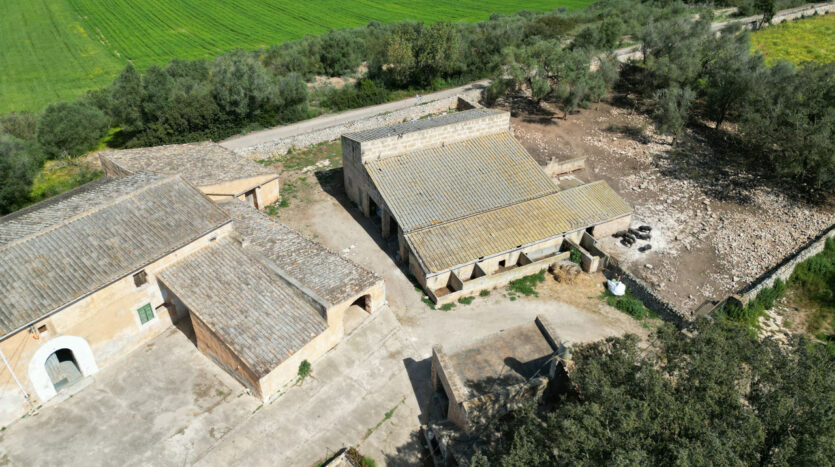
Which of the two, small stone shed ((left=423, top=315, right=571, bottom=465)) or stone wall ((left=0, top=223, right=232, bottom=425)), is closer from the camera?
small stone shed ((left=423, top=315, right=571, bottom=465))

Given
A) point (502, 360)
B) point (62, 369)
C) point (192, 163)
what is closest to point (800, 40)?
point (502, 360)

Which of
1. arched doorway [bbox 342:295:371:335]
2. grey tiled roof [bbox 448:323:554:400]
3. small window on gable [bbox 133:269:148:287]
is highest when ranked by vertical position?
small window on gable [bbox 133:269:148:287]

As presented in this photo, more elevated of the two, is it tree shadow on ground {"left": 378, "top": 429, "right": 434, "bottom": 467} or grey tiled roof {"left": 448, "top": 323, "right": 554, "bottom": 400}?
grey tiled roof {"left": 448, "top": 323, "right": 554, "bottom": 400}

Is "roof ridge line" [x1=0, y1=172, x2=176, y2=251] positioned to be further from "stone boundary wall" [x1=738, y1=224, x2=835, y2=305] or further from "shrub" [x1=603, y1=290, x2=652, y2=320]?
"stone boundary wall" [x1=738, y1=224, x2=835, y2=305]

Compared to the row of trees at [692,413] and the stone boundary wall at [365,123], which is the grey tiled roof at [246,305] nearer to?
the row of trees at [692,413]

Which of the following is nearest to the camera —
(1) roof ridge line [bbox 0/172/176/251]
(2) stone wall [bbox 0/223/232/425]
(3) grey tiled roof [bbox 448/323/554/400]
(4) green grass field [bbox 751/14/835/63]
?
(2) stone wall [bbox 0/223/232/425]

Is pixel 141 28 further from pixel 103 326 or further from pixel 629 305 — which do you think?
pixel 629 305

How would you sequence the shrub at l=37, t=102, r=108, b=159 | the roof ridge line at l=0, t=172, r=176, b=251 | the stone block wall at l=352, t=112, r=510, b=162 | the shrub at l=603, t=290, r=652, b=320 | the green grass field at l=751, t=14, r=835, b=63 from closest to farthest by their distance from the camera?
the roof ridge line at l=0, t=172, r=176, b=251
the shrub at l=603, t=290, r=652, b=320
the stone block wall at l=352, t=112, r=510, b=162
the shrub at l=37, t=102, r=108, b=159
the green grass field at l=751, t=14, r=835, b=63

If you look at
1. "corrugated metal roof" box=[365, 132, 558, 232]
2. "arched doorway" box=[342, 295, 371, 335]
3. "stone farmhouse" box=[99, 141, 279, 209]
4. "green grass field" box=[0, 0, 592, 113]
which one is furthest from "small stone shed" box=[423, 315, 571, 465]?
"green grass field" box=[0, 0, 592, 113]
